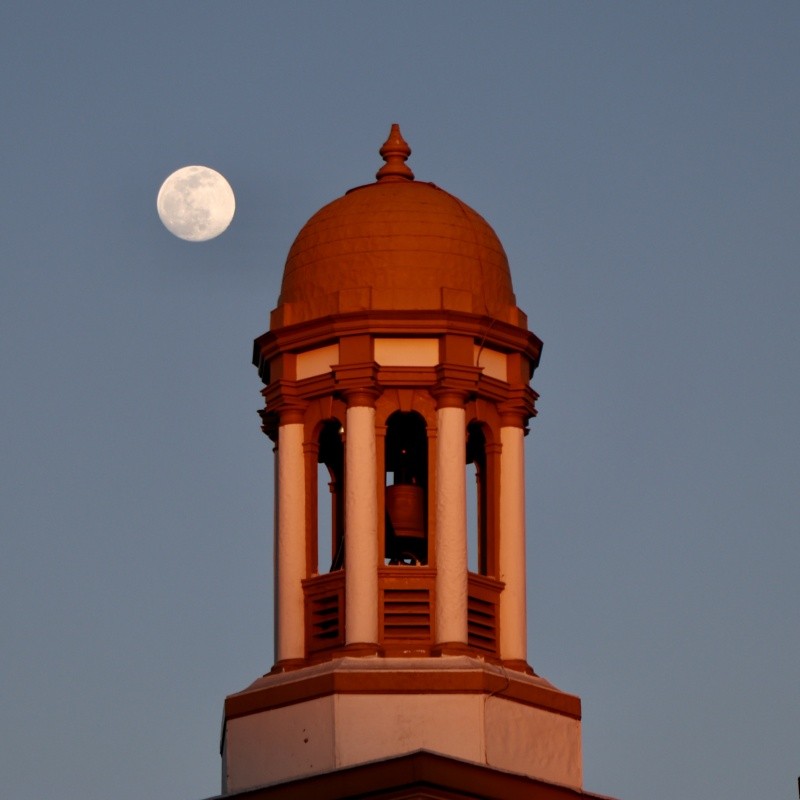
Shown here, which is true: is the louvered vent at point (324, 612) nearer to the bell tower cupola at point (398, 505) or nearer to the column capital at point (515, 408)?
the bell tower cupola at point (398, 505)

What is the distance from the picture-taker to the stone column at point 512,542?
6125cm

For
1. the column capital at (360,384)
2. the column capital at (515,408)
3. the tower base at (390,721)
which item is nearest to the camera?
Result: the tower base at (390,721)

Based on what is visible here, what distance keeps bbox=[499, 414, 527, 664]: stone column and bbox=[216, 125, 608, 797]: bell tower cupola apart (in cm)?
3

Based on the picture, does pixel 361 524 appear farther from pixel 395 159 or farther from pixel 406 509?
pixel 395 159

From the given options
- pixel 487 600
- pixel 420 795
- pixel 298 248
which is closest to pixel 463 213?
pixel 298 248

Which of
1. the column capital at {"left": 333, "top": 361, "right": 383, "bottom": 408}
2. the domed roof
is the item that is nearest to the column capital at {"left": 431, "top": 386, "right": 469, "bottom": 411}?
the column capital at {"left": 333, "top": 361, "right": 383, "bottom": 408}

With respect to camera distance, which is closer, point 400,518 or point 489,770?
point 489,770

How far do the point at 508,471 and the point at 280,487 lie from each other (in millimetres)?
3743

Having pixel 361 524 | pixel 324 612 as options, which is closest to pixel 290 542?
pixel 324 612

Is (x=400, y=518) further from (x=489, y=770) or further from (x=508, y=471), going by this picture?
(x=489, y=770)

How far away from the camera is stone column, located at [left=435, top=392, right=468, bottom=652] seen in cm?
6019

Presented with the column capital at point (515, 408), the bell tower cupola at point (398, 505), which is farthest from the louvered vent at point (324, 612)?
the column capital at point (515, 408)

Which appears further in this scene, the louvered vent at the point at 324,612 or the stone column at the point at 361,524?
the louvered vent at the point at 324,612

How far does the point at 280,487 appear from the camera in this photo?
6203 centimetres
